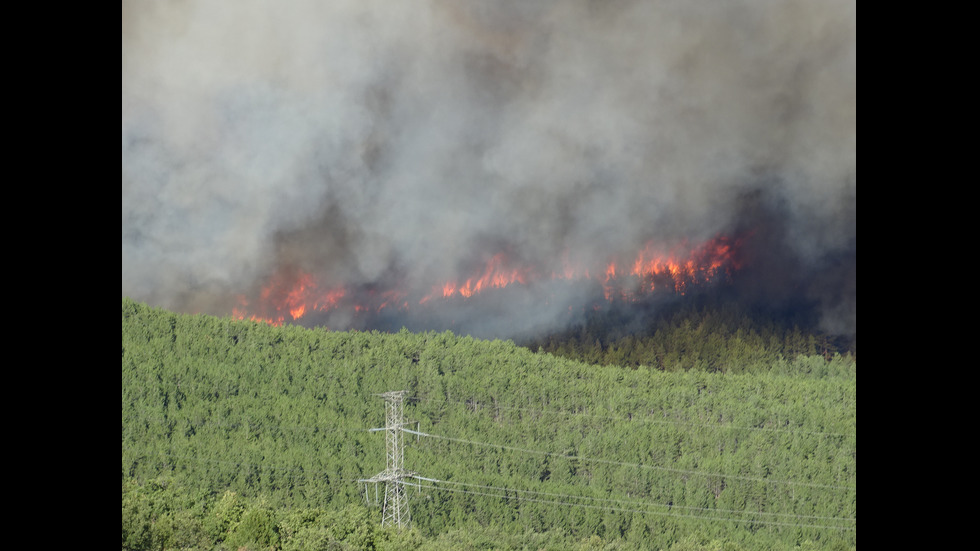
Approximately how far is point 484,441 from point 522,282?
7.50 feet

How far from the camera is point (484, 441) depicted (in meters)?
11.3

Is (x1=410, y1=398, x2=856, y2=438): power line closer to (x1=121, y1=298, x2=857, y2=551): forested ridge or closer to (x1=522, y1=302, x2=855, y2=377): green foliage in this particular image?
(x1=121, y1=298, x2=857, y2=551): forested ridge

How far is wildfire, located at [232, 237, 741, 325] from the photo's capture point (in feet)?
34.8

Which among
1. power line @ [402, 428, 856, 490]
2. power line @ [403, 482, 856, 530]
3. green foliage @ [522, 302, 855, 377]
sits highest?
green foliage @ [522, 302, 855, 377]

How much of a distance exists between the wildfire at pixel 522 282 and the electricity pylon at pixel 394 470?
135cm

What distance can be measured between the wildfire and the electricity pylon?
4.43ft

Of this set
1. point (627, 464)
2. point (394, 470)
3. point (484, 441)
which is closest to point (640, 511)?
point (627, 464)

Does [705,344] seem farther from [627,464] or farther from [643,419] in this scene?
[627,464]

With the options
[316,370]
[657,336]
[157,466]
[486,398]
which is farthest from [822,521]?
[157,466]

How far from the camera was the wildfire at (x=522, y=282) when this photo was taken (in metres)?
10.6

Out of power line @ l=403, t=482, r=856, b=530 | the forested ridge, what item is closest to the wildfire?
the forested ridge

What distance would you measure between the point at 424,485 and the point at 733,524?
13.0 ft

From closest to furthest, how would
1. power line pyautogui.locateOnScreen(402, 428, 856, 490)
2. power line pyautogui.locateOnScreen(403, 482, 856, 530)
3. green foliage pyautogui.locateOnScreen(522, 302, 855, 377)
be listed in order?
power line pyautogui.locateOnScreen(403, 482, 856, 530)
power line pyautogui.locateOnScreen(402, 428, 856, 490)
green foliage pyautogui.locateOnScreen(522, 302, 855, 377)

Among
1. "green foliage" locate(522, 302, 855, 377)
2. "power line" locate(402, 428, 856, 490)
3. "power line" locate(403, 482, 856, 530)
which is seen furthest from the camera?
"green foliage" locate(522, 302, 855, 377)
